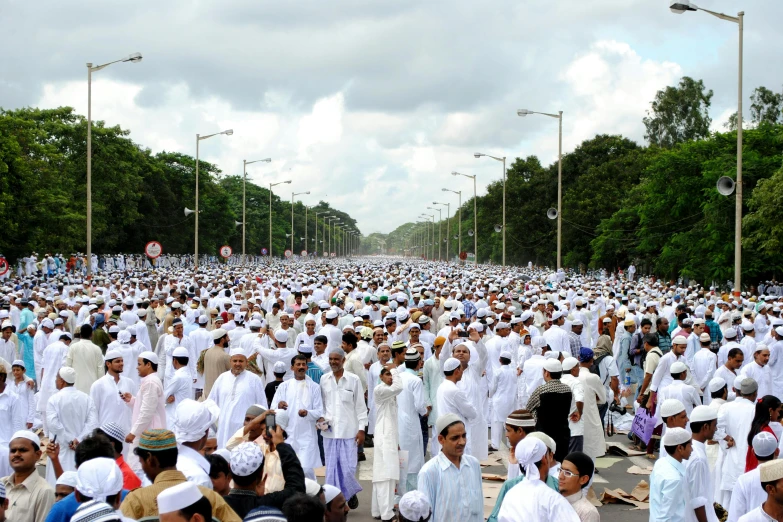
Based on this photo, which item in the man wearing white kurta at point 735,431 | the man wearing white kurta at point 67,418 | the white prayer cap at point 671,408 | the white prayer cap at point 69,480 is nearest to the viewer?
the white prayer cap at point 69,480

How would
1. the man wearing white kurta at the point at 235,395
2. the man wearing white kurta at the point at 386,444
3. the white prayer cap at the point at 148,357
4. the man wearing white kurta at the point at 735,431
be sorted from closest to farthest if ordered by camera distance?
1. the man wearing white kurta at the point at 735,431
2. the white prayer cap at the point at 148,357
3. the man wearing white kurta at the point at 386,444
4. the man wearing white kurta at the point at 235,395

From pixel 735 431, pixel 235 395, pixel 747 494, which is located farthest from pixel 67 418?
pixel 735 431

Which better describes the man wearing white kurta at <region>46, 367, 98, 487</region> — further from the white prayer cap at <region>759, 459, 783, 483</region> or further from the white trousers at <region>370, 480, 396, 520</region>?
the white prayer cap at <region>759, 459, 783, 483</region>

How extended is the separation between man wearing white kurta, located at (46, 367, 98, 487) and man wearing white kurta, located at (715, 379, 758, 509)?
5.31 metres

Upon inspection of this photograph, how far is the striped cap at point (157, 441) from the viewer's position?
15.1ft

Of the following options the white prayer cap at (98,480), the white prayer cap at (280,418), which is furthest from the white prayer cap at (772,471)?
the white prayer cap at (98,480)

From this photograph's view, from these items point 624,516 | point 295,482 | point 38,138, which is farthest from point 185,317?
point 38,138

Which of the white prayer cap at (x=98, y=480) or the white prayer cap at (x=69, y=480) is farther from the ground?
the white prayer cap at (x=98, y=480)

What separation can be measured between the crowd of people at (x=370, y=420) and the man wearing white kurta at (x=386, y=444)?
2 cm

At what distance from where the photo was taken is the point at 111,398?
8.22m

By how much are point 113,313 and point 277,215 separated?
317 ft

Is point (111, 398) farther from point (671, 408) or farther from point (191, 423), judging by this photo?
point (671, 408)

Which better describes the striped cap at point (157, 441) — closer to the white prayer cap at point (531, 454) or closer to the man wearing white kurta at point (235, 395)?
the white prayer cap at point (531, 454)

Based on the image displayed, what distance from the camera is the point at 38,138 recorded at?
45812 mm
